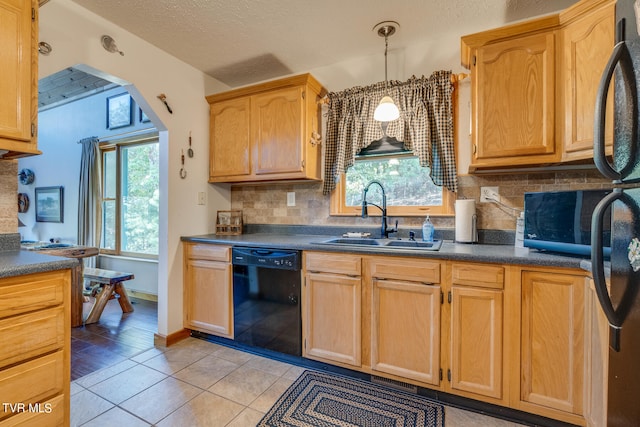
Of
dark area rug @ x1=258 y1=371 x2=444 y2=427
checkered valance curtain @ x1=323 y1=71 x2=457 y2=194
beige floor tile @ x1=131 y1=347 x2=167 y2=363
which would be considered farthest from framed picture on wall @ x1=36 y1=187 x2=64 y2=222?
dark area rug @ x1=258 y1=371 x2=444 y2=427

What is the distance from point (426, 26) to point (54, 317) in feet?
9.19

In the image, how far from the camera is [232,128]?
2740mm

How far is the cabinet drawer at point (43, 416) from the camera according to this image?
121 cm

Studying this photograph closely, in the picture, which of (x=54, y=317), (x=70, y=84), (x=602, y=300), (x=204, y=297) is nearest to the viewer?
(x=602, y=300)

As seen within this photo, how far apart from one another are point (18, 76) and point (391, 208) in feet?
7.80

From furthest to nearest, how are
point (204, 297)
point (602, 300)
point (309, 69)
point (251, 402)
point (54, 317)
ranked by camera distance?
point (309, 69)
point (204, 297)
point (251, 402)
point (54, 317)
point (602, 300)

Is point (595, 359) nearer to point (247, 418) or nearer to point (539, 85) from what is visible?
point (539, 85)

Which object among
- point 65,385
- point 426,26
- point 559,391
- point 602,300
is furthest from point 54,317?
point 426,26

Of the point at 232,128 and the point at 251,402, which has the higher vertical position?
the point at 232,128

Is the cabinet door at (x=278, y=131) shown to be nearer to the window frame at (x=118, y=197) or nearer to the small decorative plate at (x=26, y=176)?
the window frame at (x=118, y=197)

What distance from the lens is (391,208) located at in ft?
8.03

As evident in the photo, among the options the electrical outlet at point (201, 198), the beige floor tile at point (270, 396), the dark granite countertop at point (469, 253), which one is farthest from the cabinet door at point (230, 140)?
the beige floor tile at point (270, 396)

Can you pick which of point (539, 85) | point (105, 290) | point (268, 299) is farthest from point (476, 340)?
point (105, 290)

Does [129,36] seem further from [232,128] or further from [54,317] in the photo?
[54,317]
